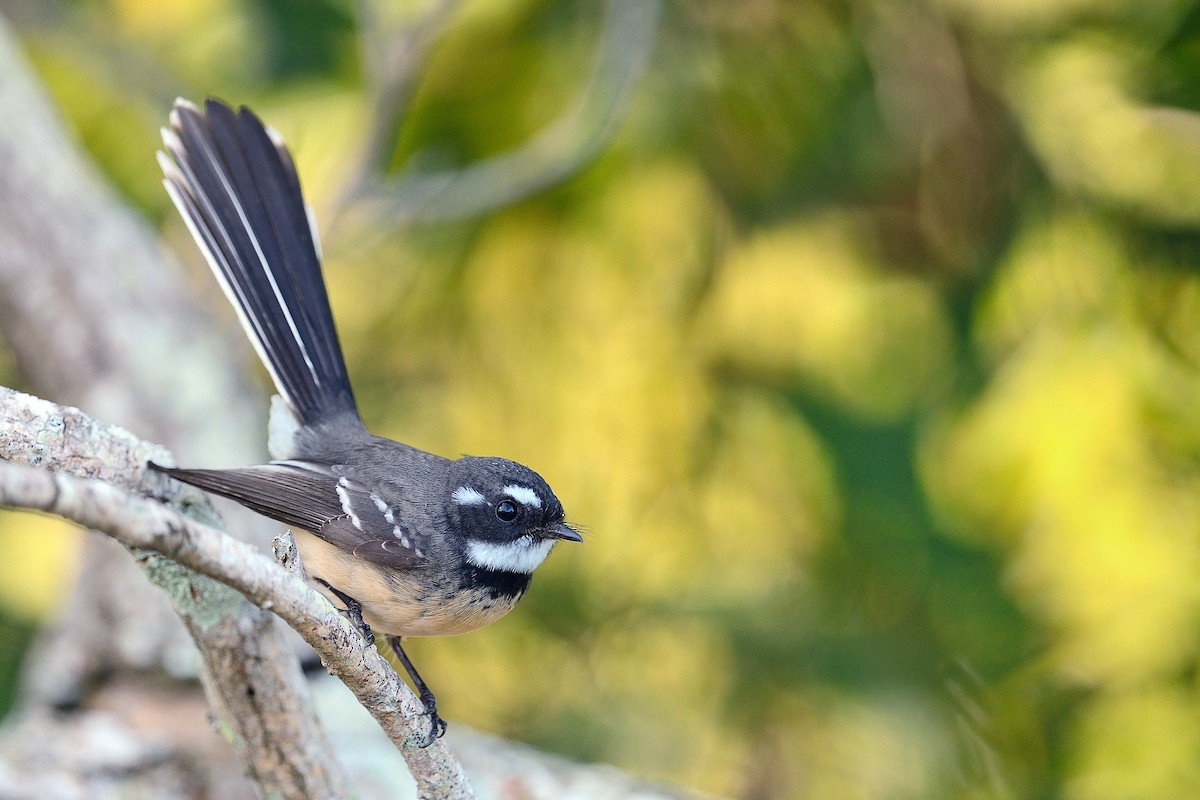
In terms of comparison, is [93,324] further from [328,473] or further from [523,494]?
[523,494]

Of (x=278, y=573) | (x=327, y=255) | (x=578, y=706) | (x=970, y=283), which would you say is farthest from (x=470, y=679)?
(x=278, y=573)

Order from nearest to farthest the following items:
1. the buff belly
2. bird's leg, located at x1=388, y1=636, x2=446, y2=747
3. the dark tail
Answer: bird's leg, located at x1=388, y1=636, x2=446, y2=747 → the buff belly → the dark tail

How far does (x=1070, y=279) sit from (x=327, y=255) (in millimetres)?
2711

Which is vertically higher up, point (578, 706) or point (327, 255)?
point (327, 255)

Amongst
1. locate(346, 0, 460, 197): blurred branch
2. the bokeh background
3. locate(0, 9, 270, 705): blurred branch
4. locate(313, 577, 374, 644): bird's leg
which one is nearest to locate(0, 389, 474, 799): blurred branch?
locate(313, 577, 374, 644): bird's leg

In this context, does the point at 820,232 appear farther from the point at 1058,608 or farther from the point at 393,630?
the point at 393,630

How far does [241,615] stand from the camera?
6.67 ft

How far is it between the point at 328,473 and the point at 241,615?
470 millimetres

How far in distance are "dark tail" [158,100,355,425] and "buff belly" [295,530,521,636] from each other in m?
0.52

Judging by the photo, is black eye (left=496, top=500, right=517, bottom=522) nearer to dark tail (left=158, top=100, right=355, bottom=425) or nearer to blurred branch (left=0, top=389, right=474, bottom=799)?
blurred branch (left=0, top=389, right=474, bottom=799)

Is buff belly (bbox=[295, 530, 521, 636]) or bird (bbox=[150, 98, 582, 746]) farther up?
bird (bbox=[150, 98, 582, 746])

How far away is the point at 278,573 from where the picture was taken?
5.13ft

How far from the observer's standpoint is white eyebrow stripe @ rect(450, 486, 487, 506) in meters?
2.39

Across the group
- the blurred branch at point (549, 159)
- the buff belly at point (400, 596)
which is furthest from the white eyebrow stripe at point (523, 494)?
the blurred branch at point (549, 159)
